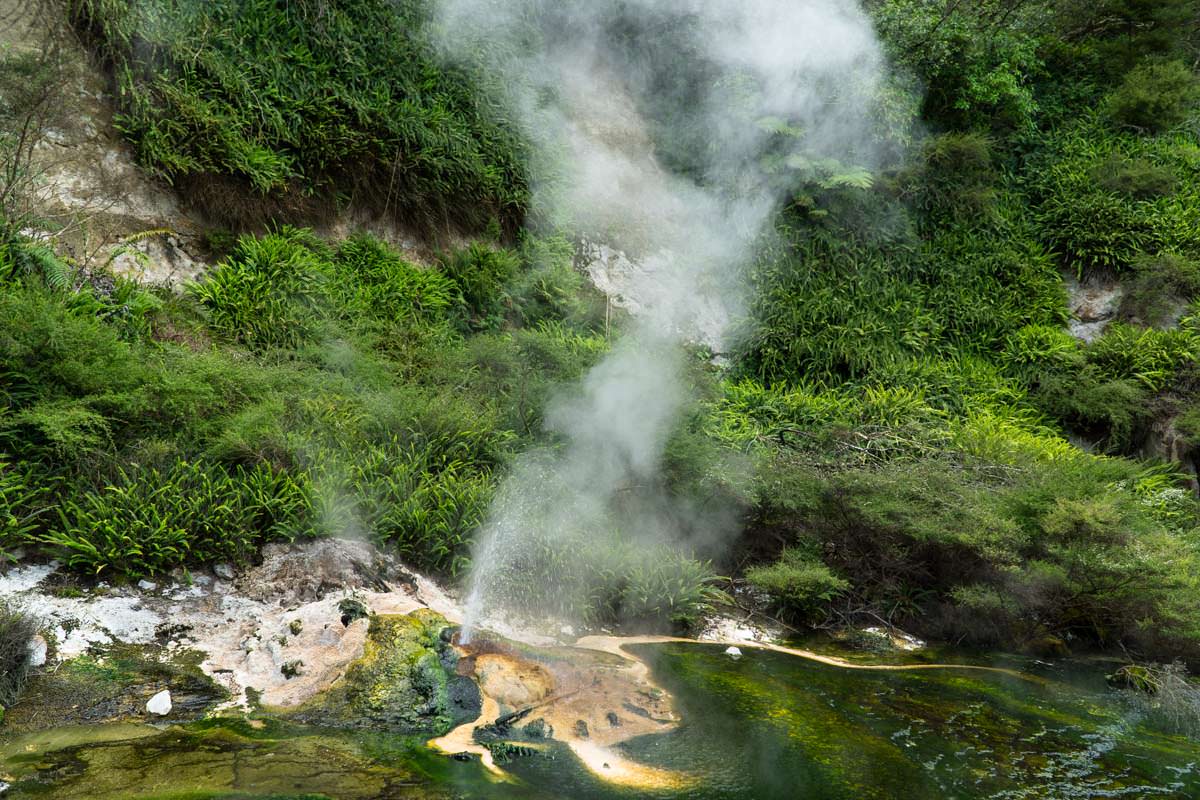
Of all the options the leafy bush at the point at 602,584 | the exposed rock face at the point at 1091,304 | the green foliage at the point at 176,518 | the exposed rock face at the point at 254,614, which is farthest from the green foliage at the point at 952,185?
the green foliage at the point at 176,518

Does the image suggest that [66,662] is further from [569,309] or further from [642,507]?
[569,309]

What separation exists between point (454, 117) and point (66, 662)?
7368 millimetres

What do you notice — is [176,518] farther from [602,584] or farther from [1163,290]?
[1163,290]

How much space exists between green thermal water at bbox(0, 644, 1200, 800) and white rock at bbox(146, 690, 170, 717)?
0.65 feet

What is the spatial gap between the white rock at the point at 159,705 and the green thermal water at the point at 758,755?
0.20 m

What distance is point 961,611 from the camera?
20.6 feet

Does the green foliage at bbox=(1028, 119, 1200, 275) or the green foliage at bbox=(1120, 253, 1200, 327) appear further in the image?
the green foliage at bbox=(1028, 119, 1200, 275)

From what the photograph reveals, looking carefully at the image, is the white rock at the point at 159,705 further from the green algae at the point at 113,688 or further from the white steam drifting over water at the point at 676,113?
the white steam drifting over water at the point at 676,113

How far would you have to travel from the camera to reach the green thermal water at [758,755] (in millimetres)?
2932

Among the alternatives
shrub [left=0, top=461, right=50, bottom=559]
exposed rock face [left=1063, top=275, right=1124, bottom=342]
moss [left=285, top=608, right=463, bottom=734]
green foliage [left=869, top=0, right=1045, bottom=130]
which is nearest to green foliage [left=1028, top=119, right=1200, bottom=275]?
exposed rock face [left=1063, top=275, right=1124, bottom=342]

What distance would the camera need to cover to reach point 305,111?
821cm

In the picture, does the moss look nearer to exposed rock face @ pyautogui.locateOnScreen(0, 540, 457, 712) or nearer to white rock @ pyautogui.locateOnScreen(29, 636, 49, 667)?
exposed rock face @ pyautogui.locateOnScreen(0, 540, 457, 712)

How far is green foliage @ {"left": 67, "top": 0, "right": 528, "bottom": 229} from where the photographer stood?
739 cm

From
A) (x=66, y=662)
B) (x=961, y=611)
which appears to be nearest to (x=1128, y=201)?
(x=961, y=611)
